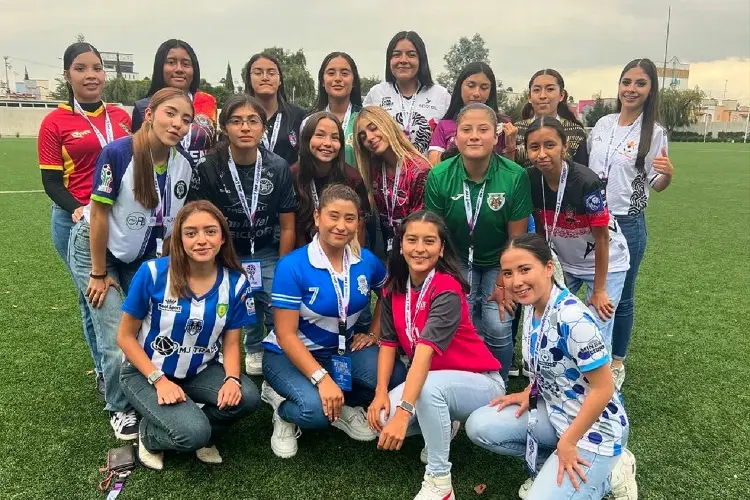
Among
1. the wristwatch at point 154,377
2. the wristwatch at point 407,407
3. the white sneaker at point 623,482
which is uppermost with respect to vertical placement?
the wristwatch at point 154,377

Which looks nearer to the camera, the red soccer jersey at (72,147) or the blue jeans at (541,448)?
the blue jeans at (541,448)

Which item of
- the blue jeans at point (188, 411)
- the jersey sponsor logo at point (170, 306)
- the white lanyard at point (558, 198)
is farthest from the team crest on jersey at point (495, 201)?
the jersey sponsor logo at point (170, 306)

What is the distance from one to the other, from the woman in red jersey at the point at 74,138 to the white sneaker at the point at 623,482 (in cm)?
314

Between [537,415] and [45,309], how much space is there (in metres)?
4.69

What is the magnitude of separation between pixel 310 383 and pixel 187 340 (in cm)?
69

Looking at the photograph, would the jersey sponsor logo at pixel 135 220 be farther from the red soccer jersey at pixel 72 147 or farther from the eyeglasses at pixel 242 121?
the eyeglasses at pixel 242 121

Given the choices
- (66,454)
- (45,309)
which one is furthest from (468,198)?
(45,309)

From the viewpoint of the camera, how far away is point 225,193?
3.39 m

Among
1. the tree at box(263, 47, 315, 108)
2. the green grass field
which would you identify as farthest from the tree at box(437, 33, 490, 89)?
the green grass field

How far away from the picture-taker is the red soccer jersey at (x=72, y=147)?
331 centimetres

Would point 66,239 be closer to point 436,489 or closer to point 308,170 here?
point 308,170

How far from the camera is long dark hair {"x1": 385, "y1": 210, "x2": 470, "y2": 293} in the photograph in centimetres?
289

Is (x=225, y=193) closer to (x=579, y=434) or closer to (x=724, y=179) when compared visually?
(x=579, y=434)

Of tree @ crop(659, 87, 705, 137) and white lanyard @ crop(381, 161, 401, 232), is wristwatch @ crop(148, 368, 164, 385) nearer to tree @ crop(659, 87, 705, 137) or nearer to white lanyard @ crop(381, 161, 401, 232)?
white lanyard @ crop(381, 161, 401, 232)
